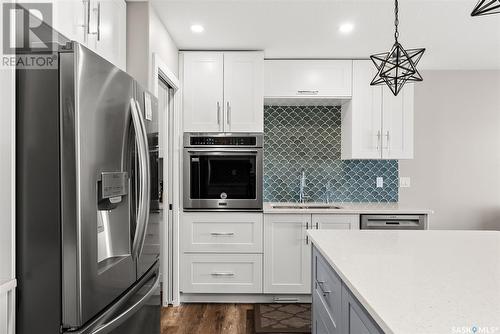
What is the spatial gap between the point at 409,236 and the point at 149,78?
1870 millimetres

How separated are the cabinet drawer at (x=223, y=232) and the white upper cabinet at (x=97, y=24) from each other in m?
1.64

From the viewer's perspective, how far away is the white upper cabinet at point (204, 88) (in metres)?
3.35

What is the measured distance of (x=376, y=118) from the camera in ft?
11.5

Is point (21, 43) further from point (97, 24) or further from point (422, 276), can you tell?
point (422, 276)

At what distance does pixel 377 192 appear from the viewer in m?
3.86

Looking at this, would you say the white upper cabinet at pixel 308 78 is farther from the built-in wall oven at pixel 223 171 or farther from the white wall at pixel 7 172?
the white wall at pixel 7 172

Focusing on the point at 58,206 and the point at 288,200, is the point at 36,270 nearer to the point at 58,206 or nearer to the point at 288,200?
the point at 58,206

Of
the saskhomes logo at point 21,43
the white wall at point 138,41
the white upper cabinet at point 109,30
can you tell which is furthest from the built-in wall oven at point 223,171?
the saskhomes logo at point 21,43

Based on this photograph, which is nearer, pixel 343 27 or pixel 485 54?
pixel 343 27

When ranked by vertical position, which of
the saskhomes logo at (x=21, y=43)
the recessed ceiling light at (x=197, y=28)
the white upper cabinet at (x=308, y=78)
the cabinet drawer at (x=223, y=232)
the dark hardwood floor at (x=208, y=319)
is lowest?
the dark hardwood floor at (x=208, y=319)

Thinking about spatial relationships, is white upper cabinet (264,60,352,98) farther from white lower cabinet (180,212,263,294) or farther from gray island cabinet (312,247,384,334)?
gray island cabinet (312,247,384,334)

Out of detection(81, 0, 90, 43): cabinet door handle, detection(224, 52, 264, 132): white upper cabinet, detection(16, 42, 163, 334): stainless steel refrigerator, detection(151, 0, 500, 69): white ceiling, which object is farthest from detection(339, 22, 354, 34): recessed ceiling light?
detection(16, 42, 163, 334): stainless steel refrigerator

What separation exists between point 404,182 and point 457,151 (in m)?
0.70

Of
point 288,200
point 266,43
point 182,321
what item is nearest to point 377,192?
point 288,200
